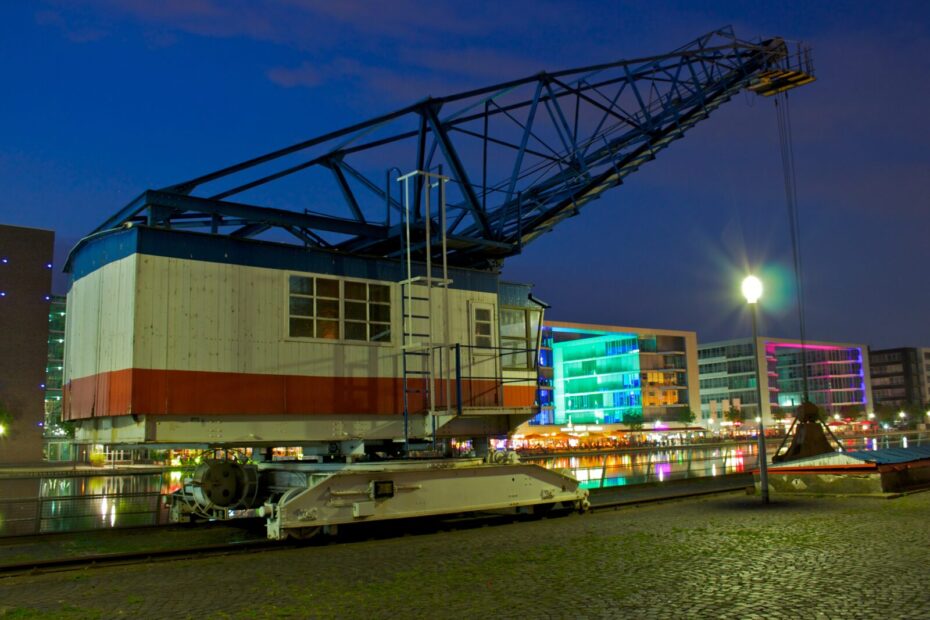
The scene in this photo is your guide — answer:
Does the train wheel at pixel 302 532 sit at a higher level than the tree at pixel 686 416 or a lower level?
lower

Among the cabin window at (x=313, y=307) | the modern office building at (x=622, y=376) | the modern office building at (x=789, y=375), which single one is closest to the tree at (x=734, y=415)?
the modern office building at (x=789, y=375)

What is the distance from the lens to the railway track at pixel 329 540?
11.2 meters

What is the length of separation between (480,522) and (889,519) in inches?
295

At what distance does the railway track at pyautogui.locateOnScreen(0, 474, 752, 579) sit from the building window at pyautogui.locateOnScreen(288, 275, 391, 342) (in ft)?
11.7

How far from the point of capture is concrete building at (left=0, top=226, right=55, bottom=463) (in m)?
81.2

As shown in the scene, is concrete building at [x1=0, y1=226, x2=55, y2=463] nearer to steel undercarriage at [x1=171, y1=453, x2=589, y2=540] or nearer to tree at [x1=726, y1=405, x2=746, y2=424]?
steel undercarriage at [x1=171, y1=453, x2=589, y2=540]

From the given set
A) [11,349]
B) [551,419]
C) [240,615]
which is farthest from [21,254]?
[240,615]

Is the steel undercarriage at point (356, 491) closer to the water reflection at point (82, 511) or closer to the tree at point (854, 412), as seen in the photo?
the water reflection at point (82, 511)

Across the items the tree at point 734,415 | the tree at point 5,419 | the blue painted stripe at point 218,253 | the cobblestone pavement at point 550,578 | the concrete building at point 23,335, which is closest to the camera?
the cobblestone pavement at point 550,578

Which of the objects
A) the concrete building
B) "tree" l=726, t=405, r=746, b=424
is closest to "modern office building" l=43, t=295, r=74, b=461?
the concrete building

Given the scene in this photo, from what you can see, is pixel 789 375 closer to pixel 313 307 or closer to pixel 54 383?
pixel 54 383

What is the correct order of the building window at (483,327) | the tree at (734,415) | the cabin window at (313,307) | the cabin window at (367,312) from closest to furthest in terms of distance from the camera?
1. the cabin window at (313,307)
2. the cabin window at (367,312)
3. the building window at (483,327)
4. the tree at (734,415)

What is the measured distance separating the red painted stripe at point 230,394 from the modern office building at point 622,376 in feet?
349

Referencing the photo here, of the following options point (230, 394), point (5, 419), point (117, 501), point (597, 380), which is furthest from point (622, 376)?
point (230, 394)
